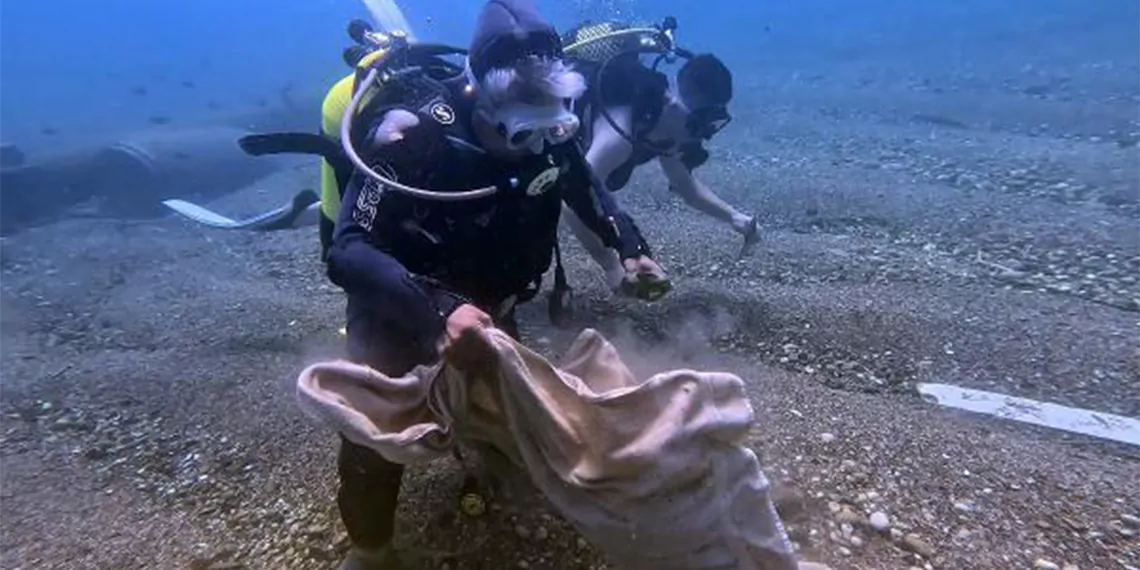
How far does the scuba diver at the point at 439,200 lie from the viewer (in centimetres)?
287

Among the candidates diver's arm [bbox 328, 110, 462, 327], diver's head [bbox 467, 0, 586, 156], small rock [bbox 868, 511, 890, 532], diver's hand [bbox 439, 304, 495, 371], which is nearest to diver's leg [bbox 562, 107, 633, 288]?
diver's head [bbox 467, 0, 586, 156]

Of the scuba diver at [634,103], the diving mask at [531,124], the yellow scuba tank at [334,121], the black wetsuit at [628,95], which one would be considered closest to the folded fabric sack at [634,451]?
the diving mask at [531,124]

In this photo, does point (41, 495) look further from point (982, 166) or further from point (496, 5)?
point (982, 166)

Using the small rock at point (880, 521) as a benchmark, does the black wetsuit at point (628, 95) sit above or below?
above

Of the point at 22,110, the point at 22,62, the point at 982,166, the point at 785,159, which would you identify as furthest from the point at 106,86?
the point at 982,166

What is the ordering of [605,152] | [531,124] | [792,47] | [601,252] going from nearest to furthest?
[531,124]
[601,252]
[605,152]
[792,47]

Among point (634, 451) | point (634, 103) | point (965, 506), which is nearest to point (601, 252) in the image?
point (634, 103)

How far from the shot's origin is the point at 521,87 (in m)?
3.02

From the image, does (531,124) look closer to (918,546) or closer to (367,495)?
(367,495)

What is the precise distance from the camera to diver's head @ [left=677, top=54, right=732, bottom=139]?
20.1ft

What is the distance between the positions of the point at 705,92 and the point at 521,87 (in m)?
3.51

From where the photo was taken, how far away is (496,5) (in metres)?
3.29

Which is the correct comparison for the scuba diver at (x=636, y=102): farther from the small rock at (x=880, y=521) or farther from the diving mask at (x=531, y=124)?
the small rock at (x=880, y=521)

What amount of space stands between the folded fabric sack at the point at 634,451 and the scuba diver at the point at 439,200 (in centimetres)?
38
